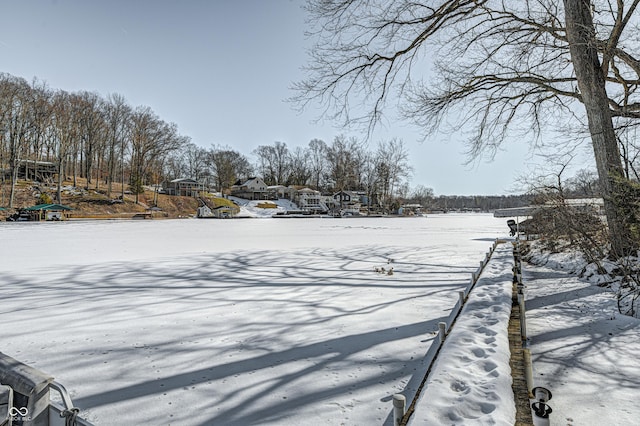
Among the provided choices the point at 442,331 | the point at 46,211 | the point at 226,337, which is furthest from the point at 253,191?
the point at 442,331

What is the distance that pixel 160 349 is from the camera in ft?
10.3

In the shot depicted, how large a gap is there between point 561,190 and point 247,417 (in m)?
7.70

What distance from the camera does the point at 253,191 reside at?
63906mm

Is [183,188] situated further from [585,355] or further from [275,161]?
[585,355]

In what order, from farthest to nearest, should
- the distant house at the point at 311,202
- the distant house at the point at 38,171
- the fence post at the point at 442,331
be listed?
the distant house at the point at 311,202
the distant house at the point at 38,171
the fence post at the point at 442,331

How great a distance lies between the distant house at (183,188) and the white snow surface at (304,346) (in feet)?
164

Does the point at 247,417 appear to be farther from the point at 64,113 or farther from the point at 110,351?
the point at 64,113

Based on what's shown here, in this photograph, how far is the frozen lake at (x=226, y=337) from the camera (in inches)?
89.4

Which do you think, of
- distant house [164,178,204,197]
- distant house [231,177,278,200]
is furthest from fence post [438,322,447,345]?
distant house [231,177,278,200]

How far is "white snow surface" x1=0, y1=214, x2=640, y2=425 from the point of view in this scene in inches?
85.8

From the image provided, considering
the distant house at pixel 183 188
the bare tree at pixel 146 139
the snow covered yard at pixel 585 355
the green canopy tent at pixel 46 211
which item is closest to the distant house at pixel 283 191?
the distant house at pixel 183 188

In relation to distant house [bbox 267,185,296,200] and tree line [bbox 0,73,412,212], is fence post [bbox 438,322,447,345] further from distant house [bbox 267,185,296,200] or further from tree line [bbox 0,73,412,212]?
distant house [bbox 267,185,296,200]

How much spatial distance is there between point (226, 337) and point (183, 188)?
180 feet

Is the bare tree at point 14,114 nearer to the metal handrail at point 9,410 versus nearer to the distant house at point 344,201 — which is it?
the metal handrail at point 9,410
